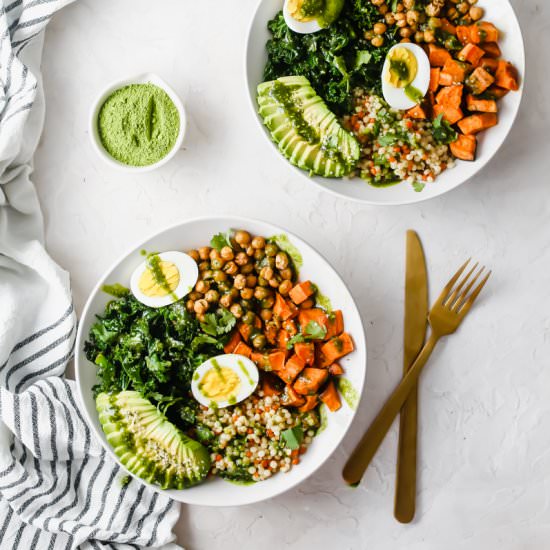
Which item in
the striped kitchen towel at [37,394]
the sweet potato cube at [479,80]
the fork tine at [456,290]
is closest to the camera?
the sweet potato cube at [479,80]

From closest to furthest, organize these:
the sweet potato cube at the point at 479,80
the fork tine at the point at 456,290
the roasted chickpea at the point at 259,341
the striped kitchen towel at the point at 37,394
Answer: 1. the sweet potato cube at the point at 479,80
2. the roasted chickpea at the point at 259,341
3. the striped kitchen towel at the point at 37,394
4. the fork tine at the point at 456,290

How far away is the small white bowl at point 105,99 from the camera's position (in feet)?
8.17

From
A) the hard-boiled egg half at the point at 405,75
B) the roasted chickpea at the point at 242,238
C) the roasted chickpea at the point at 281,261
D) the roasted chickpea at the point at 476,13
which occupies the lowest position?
the roasted chickpea at the point at 281,261

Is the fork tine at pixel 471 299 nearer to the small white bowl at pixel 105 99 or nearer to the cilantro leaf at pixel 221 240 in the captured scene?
the cilantro leaf at pixel 221 240

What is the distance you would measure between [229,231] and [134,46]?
3.13 feet

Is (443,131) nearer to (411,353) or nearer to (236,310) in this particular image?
(411,353)

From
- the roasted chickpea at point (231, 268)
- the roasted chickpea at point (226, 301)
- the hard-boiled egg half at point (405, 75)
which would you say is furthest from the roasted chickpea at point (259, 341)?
the hard-boiled egg half at point (405, 75)

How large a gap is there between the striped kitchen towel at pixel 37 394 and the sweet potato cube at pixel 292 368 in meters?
0.79

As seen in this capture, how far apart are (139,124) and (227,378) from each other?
1.09m

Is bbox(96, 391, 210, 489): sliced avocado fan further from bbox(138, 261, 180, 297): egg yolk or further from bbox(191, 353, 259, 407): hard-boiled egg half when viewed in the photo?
bbox(138, 261, 180, 297): egg yolk

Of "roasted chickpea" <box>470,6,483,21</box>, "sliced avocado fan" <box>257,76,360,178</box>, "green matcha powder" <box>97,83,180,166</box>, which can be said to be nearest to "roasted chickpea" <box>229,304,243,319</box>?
"sliced avocado fan" <box>257,76,360,178</box>

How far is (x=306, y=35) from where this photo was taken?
2369mm

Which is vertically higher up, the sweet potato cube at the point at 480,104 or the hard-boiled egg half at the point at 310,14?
the hard-boiled egg half at the point at 310,14

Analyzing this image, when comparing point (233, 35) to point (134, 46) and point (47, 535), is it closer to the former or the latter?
point (134, 46)
